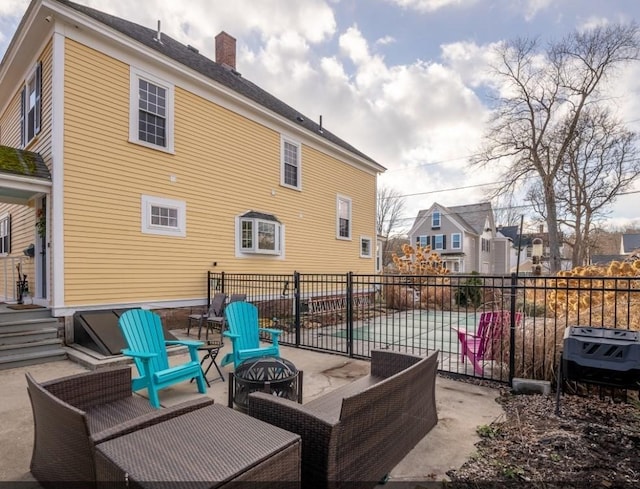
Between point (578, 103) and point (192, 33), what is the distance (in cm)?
1868

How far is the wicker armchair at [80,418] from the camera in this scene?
6.09 feet

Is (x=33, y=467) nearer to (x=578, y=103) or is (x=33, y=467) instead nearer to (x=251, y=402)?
(x=251, y=402)

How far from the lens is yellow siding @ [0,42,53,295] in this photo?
6.86m

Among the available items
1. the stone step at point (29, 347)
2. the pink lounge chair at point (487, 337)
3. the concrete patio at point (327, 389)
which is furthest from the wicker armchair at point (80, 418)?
the stone step at point (29, 347)

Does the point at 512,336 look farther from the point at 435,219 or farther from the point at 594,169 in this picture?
the point at 435,219

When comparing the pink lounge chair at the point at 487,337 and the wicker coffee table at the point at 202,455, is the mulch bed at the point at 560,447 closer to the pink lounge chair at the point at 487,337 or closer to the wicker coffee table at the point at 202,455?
the pink lounge chair at the point at 487,337

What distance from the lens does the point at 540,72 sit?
1845cm

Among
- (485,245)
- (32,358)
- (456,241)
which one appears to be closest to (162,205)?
(32,358)

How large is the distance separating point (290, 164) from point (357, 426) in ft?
34.8

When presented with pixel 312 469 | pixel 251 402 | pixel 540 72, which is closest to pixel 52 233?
pixel 251 402

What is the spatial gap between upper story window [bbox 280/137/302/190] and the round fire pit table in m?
8.85

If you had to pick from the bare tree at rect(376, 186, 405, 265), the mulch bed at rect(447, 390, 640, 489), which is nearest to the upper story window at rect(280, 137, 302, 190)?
the mulch bed at rect(447, 390, 640, 489)

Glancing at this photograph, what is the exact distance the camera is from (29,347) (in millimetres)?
5680

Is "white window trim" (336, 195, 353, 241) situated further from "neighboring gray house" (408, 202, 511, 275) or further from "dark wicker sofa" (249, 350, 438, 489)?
"neighboring gray house" (408, 202, 511, 275)
